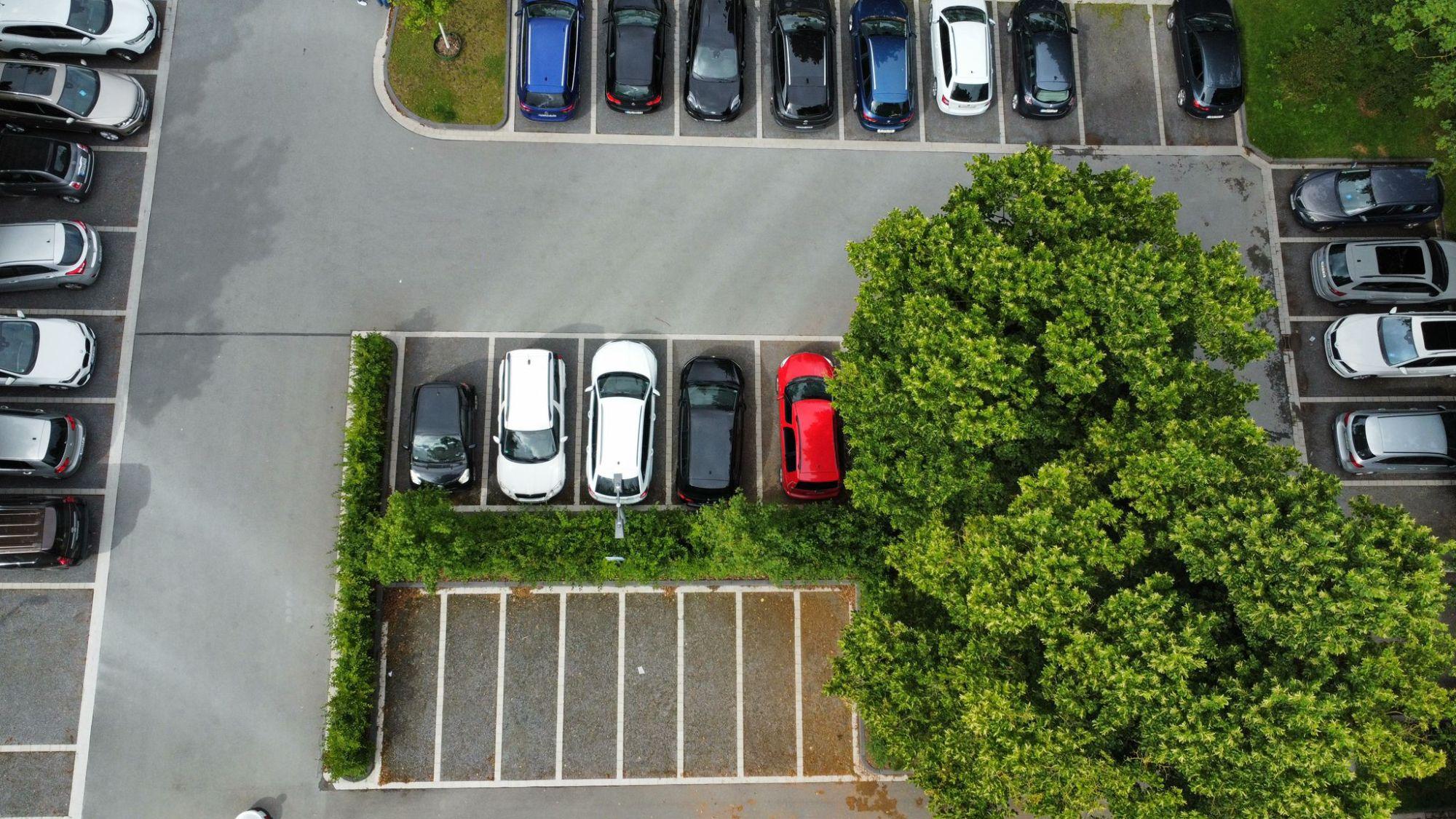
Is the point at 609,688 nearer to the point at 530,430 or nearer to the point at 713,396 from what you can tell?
the point at 530,430

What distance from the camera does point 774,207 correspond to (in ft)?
71.3

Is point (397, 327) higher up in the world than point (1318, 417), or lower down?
higher up

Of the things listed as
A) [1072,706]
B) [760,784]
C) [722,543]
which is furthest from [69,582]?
[1072,706]

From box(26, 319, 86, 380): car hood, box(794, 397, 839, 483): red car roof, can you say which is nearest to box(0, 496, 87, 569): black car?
box(26, 319, 86, 380): car hood

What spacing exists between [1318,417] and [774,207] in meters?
15.1

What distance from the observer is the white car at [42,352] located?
61.3 feet

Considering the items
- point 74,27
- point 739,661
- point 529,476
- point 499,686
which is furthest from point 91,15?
point 739,661

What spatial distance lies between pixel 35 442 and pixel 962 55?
23.8 meters

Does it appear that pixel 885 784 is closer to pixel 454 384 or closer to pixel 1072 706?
pixel 1072 706

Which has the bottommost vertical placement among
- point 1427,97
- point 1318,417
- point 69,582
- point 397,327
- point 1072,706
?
point 1072,706

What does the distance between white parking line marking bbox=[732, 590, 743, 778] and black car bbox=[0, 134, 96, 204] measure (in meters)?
18.8

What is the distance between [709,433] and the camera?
19391mm

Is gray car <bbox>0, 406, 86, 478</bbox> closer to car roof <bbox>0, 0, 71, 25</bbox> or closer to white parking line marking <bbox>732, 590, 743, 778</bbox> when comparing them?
car roof <bbox>0, 0, 71, 25</bbox>

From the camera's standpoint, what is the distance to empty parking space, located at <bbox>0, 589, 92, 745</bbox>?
18.6 m
